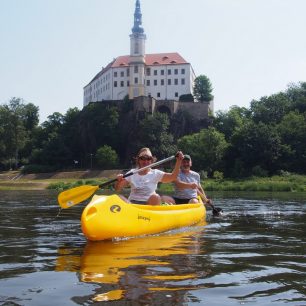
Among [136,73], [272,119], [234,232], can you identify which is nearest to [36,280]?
[234,232]

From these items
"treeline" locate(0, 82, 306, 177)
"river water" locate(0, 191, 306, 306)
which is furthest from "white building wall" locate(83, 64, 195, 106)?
"river water" locate(0, 191, 306, 306)

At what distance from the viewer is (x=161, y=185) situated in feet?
169

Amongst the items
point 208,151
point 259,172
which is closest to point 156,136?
point 208,151

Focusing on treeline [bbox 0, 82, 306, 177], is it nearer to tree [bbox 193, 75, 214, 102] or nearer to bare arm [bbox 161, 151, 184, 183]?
tree [bbox 193, 75, 214, 102]

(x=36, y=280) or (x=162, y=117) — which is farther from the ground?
(x=162, y=117)

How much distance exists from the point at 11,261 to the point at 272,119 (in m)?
87.1

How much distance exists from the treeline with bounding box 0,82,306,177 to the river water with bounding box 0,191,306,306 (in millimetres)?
61634

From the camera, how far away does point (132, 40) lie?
321 ft

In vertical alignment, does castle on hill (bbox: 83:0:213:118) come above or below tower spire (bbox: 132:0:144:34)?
below

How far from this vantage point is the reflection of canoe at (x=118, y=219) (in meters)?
8.23

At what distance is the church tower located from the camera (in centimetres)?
9788

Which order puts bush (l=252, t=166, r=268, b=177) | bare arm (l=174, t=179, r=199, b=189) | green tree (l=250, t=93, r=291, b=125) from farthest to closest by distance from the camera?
1. green tree (l=250, t=93, r=291, b=125)
2. bush (l=252, t=166, r=268, b=177)
3. bare arm (l=174, t=179, r=199, b=189)

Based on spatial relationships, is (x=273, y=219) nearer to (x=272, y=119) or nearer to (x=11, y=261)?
(x=11, y=261)

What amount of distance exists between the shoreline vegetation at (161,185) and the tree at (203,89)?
29287mm
